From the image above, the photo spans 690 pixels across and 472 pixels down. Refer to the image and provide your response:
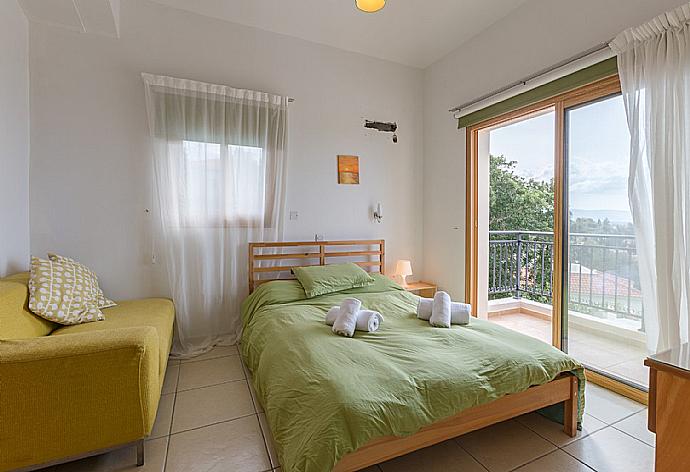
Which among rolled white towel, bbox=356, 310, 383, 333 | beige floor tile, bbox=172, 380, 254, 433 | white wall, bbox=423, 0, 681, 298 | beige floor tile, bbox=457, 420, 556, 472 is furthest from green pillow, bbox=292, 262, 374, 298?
beige floor tile, bbox=457, 420, 556, 472

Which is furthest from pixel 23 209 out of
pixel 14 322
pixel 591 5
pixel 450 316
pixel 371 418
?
pixel 591 5

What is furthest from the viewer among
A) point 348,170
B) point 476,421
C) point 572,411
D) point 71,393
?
point 348,170

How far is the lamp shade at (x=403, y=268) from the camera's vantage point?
147 inches

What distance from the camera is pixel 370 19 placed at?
3.08 meters

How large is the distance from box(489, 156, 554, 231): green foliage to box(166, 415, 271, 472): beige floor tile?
2.94 meters

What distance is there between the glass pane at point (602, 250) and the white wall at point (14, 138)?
4114mm

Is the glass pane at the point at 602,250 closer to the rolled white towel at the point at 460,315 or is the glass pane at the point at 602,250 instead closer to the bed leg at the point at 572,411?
the bed leg at the point at 572,411

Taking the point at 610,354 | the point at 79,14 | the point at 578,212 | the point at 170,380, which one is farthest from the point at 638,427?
the point at 79,14

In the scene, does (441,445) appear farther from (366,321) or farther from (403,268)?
(403,268)

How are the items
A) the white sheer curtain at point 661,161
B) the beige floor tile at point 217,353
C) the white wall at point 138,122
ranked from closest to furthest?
the white sheer curtain at point 661,161 < the white wall at point 138,122 < the beige floor tile at point 217,353

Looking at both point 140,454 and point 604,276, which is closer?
point 140,454

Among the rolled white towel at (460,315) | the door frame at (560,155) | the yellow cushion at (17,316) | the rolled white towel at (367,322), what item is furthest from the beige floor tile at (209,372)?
the door frame at (560,155)

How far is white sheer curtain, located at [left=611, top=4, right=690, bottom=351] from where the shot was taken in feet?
6.10

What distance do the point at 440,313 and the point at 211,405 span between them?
1.64m
